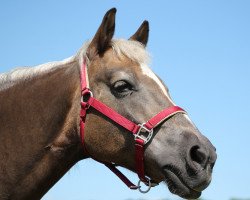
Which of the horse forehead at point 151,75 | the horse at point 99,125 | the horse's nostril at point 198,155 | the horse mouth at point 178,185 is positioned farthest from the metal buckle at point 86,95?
the horse's nostril at point 198,155

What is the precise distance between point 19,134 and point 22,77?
0.83 metres

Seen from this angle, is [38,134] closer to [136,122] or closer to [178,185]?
[136,122]

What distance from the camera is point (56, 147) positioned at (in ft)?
18.4

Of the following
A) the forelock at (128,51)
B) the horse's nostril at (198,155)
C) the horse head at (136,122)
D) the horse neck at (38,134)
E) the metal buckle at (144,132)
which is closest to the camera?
the horse's nostril at (198,155)

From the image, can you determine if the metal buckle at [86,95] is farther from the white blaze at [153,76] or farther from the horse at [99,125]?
the white blaze at [153,76]

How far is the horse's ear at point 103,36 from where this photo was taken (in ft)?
19.3

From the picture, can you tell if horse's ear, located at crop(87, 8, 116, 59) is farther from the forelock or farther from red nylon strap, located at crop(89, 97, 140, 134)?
red nylon strap, located at crop(89, 97, 140, 134)

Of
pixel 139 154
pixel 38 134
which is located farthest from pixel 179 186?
pixel 38 134

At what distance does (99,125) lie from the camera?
557 cm

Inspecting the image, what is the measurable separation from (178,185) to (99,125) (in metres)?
1.22

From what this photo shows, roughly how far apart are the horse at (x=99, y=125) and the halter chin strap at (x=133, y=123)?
1 cm

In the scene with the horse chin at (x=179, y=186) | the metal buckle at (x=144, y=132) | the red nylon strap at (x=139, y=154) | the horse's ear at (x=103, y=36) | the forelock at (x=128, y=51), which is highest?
the horse's ear at (x=103, y=36)

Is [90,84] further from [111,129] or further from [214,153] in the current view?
[214,153]

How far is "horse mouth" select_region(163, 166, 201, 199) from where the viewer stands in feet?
17.0
